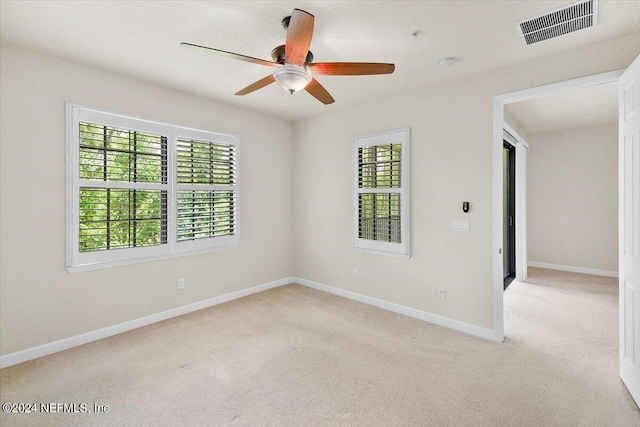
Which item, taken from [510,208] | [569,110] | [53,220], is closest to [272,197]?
[53,220]

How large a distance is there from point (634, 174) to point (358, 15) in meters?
2.18

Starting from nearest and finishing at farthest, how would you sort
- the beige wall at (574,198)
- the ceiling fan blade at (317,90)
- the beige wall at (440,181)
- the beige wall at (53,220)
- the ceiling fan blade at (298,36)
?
the ceiling fan blade at (298,36), the ceiling fan blade at (317,90), the beige wall at (53,220), the beige wall at (440,181), the beige wall at (574,198)

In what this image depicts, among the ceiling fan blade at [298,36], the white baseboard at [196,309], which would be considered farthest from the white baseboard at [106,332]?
the ceiling fan blade at [298,36]

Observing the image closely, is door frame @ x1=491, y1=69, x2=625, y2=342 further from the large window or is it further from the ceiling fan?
the large window

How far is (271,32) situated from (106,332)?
3261 mm

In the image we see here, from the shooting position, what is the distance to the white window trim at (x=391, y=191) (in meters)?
3.78

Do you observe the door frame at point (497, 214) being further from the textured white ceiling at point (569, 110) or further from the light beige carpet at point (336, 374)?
the textured white ceiling at point (569, 110)

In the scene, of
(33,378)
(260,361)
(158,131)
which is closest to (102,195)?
(158,131)

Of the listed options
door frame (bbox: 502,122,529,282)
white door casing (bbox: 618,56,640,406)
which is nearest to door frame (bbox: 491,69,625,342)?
white door casing (bbox: 618,56,640,406)

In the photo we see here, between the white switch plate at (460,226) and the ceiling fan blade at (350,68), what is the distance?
6.20 ft

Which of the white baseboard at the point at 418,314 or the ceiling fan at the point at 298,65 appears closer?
the ceiling fan at the point at 298,65

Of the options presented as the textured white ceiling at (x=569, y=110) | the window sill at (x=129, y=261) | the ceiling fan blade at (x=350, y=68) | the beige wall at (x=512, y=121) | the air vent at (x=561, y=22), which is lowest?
the window sill at (x=129, y=261)

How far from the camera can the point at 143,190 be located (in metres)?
3.45

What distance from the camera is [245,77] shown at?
327 centimetres
